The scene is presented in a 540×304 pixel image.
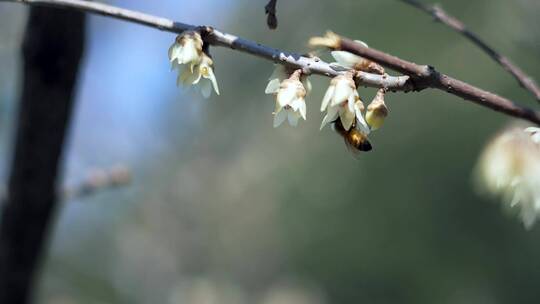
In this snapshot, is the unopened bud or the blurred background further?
the blurred background

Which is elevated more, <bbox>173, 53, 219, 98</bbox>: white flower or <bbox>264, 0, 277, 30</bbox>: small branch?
<bbox>264, 0, 277, 30</bbox>: small branch

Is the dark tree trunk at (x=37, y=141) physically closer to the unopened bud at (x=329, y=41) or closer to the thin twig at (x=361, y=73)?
the thin twig at (x=361, y=73)

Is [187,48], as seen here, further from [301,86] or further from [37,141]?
[37,141]

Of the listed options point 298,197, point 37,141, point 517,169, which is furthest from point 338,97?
point 298,197

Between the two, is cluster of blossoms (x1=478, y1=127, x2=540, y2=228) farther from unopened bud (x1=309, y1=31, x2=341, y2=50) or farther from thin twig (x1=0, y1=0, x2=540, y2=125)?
unopened bud (x1=309, y1=31, x2=341, y2=50)

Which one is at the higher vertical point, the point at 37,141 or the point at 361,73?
the point at 361,73

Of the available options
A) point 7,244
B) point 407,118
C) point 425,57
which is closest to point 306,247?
point 407,118

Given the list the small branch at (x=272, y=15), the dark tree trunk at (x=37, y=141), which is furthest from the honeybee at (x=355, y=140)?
the dark tree trunk at (x=37, y=141)

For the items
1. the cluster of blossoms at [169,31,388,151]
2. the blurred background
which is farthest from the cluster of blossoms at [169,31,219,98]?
the blurred background

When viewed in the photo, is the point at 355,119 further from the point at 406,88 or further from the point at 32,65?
the point at 32,65
